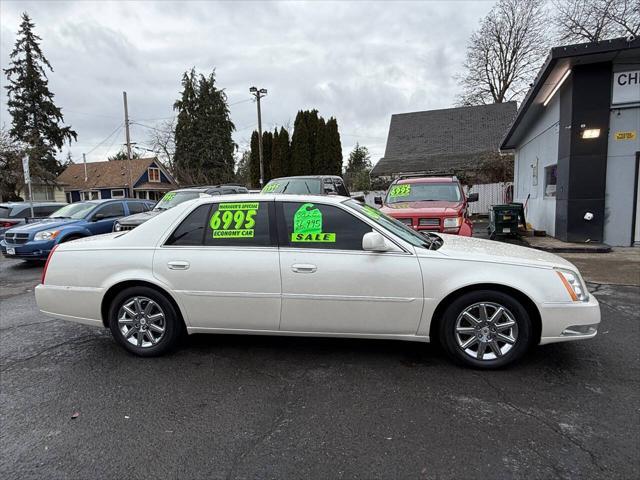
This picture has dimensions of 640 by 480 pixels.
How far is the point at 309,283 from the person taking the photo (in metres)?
3.56

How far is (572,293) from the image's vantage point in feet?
11.1

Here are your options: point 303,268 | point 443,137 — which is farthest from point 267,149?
point 303,268

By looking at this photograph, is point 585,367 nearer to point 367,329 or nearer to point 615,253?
point 367,329

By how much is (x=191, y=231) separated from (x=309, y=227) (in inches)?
45.3

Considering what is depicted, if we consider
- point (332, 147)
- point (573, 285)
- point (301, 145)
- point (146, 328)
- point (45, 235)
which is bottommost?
point (146, 328)

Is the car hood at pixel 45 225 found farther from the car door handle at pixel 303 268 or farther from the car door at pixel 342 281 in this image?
the car door handle at pixel 303 268

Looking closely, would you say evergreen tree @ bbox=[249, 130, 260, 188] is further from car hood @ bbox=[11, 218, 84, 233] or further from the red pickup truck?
the red pickup truck

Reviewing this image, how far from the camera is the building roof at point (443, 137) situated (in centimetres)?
2418

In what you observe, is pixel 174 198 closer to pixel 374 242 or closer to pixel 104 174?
pixel 374 242

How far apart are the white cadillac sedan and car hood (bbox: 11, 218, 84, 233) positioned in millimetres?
6399

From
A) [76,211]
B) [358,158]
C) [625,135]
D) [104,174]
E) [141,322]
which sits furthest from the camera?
[358,158]

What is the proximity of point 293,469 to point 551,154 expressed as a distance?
1253cm

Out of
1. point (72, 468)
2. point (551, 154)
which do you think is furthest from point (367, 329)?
point (551, 154)

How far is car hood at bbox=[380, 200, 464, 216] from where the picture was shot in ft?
24.3
